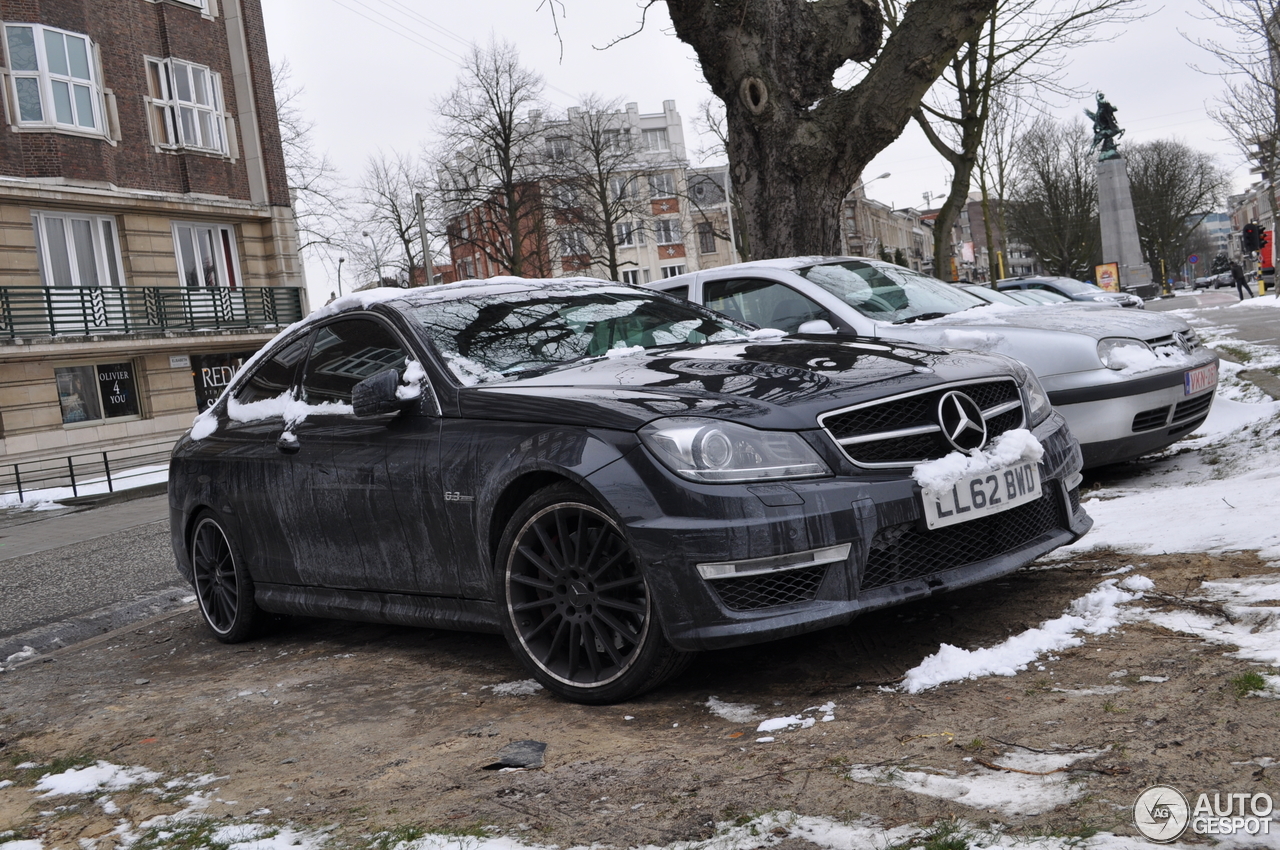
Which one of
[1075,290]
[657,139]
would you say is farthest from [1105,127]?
[657,139]

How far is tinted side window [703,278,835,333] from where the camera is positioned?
759 cm

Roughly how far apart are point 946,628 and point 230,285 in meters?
31.5

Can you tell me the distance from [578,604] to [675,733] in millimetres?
598

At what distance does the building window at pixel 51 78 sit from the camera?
2633 centimetres

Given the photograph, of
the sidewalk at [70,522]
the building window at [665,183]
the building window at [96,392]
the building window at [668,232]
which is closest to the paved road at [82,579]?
the sidewalk at [70,522]

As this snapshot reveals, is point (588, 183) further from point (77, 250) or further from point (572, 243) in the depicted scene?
point (77, 250)

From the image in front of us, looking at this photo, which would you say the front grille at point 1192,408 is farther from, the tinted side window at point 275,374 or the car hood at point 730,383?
the tinted side window at point 275,374

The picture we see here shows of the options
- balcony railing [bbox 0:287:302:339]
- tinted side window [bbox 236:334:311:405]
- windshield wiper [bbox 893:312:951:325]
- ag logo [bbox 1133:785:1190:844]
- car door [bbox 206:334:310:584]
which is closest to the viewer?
ag logo [bbox 1133:785:1190:844]

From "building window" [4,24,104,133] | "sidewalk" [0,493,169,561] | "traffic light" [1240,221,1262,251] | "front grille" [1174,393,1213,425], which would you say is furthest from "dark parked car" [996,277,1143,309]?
"building window" [4,24,104,133]

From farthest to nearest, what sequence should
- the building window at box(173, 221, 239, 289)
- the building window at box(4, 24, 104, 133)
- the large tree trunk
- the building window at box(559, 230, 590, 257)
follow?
the building window at box(559, 230, 590, 257)
the building window at box(173, 221, 239, 289)
the building window at box(4, 24, 104, 133)
the large tree trunk

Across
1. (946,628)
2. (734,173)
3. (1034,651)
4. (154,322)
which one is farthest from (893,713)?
(154,322)

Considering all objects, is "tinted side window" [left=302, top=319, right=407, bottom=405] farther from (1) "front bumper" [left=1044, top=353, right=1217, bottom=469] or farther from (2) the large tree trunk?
(2) the large tree trunk

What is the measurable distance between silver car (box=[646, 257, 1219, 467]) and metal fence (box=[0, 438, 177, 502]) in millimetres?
15371

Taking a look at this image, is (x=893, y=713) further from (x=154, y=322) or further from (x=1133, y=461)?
(x=154, y=322)
